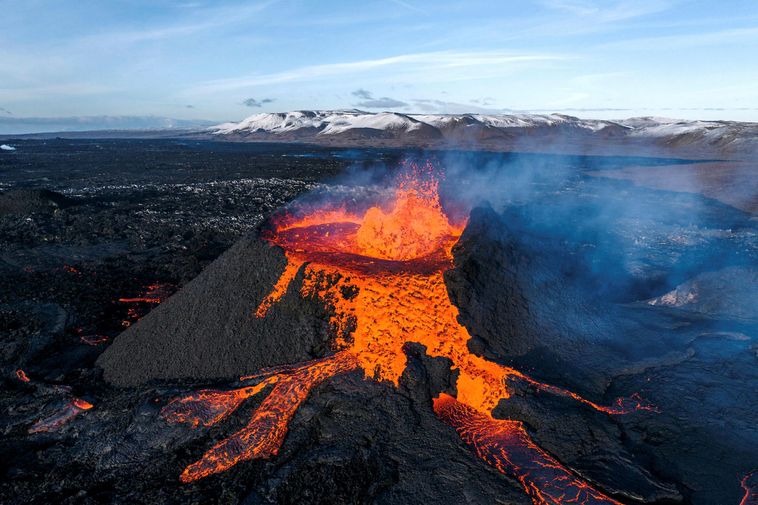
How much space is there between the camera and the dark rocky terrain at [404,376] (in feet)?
17.4

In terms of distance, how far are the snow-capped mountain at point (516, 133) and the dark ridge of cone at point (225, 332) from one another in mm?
57684

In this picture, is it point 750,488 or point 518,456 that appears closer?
point 750,488

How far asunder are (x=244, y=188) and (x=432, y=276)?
23.2 metres

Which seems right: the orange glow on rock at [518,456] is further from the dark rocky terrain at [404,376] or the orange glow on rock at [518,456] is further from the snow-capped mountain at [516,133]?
the snow-capped mountain at [516,133]

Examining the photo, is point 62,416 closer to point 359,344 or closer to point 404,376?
point 359,344

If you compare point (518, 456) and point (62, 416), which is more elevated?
point (518, 456)

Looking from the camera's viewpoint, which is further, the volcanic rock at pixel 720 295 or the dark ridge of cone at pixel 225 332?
the volcanic rock at pixel 720 295

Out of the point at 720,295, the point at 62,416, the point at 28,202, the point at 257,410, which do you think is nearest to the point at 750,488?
the point at 720,295

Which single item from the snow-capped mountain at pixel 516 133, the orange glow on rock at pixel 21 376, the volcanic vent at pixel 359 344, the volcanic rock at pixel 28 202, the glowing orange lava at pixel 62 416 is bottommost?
the glowing orange lava at pixel 62 416

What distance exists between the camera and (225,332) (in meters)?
7.85

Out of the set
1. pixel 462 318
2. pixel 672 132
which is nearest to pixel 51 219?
pixel 462 318

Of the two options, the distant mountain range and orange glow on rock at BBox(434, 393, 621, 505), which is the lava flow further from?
the distant mountain range

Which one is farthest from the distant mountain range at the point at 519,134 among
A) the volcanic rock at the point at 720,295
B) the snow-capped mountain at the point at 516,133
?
the volcanic rock at the point at 720,295

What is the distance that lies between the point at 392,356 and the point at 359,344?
0.62m
